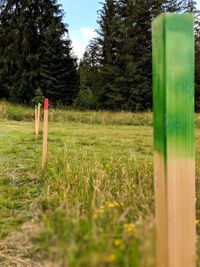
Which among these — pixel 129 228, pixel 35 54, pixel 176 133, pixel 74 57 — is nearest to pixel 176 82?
pixel 176 133

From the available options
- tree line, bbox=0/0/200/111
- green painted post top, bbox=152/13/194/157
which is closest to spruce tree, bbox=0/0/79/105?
tree line, bbox=0/0/200/111

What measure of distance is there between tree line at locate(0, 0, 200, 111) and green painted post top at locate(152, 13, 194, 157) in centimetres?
2577

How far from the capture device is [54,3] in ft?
96.8

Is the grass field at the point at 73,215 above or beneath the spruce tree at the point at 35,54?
beneath

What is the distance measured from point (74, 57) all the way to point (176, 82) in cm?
2804

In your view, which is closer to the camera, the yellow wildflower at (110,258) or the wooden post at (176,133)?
the yellow wildflower at (110,258)

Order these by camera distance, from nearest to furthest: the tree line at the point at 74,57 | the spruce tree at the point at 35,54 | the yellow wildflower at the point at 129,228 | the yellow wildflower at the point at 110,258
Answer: the yellow wildflower at the point at 110,258, the yellow wildflower at the point at 129,228, the spruce tree at the point at 35,54, the tree line at the point at 74,57

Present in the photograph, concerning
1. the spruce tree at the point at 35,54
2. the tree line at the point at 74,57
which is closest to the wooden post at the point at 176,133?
the tree line at the point at 74,57

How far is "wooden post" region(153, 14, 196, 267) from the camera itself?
1.24 meters

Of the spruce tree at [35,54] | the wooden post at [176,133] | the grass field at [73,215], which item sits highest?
the spruce tree at [35,54]

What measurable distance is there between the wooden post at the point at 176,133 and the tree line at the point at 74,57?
1015 inches

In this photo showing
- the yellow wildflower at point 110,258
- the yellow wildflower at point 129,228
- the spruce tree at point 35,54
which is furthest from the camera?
the spruce tree at point 35,54

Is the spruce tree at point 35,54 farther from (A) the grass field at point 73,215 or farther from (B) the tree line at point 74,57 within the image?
(A) the grass field at point 73,215

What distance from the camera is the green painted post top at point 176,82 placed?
4.18 ft
